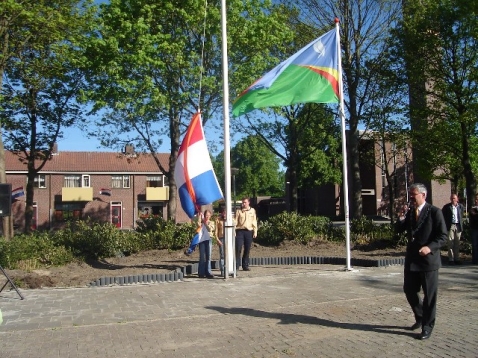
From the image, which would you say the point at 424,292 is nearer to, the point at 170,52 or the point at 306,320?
the point at 306,320

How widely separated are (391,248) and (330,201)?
42109 mm

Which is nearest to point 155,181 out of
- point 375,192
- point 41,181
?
A: point 41,181

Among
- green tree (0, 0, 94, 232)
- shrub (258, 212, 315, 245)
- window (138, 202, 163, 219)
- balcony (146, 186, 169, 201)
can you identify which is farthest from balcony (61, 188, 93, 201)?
shrub (258, 212, 315, 245)

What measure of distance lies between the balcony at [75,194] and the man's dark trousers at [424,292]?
162 feet

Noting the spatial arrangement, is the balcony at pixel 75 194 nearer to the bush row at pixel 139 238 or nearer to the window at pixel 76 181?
the window at pixel 76 181

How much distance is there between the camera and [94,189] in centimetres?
5375

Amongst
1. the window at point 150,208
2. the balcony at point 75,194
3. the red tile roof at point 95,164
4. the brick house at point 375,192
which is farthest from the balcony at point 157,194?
the brick house at point 375,192

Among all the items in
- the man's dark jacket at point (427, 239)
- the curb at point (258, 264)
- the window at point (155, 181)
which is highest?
the window at point (155, 181)

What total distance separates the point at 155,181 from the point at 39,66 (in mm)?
37951

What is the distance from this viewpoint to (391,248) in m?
15.9

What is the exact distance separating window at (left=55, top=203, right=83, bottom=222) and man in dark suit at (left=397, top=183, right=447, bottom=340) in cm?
5035

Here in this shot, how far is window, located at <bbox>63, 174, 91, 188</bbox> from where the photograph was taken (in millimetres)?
53062

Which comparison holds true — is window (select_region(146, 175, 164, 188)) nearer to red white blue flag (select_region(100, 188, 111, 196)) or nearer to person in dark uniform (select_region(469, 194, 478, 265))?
red white blue flag (select_region(100, 188, 111, 196))

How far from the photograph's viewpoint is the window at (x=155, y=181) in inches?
2167
